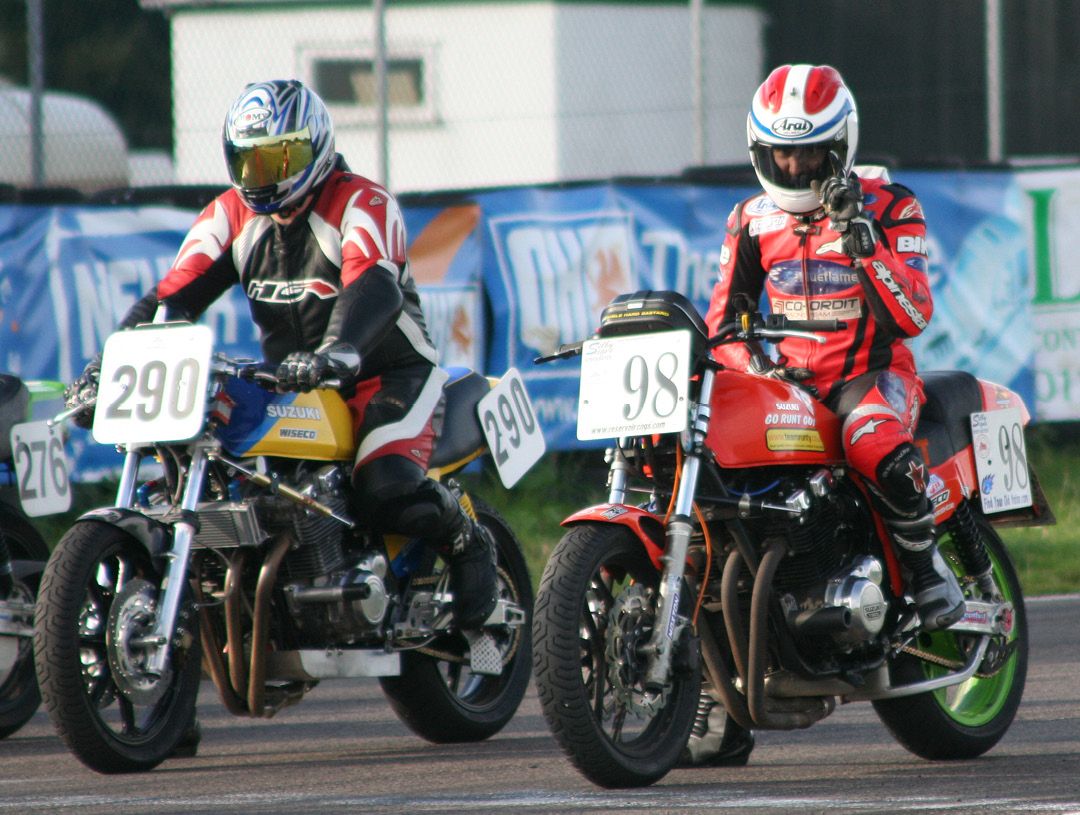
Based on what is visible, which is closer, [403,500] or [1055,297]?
[403,500]

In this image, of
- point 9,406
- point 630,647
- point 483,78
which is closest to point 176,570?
point 630,647

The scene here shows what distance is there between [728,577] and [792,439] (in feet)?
1.50

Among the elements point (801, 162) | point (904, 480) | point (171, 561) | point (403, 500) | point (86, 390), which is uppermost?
point (801, 162)

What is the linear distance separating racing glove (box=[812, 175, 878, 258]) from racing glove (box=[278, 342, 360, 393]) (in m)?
1.54

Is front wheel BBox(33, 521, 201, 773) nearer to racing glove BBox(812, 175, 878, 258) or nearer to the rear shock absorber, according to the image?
racing glove BBox(812, 175, 878, 258)

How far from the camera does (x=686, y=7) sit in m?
23.0

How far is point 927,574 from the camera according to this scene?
6621 mm

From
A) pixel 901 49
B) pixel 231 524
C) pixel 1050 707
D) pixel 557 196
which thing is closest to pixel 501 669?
pixel 231 524

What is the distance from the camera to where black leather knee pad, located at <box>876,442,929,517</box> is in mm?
6348

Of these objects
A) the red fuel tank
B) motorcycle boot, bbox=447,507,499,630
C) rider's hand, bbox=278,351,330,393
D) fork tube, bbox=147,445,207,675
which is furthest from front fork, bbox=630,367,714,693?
fork tube, bbox=147,445,207,675

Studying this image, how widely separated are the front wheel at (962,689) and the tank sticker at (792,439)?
0.85m

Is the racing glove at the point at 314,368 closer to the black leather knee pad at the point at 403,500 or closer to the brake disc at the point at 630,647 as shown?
the black leather knee pad at the point at 403,500

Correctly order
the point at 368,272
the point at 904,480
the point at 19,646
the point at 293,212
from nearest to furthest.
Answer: the point at 904,480, the point at 368,272, the point at 293,212, the point at 19,646

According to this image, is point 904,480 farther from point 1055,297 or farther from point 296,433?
point 1055,297
